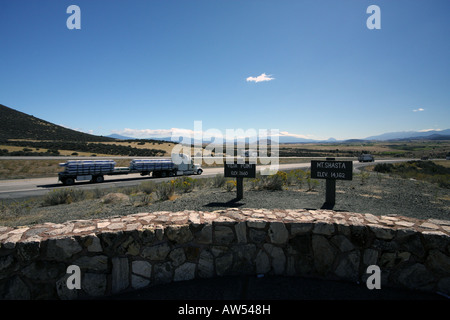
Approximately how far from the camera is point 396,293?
3.32 meters

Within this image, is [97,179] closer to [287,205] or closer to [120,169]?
[120,169]

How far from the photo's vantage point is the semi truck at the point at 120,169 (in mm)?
18875

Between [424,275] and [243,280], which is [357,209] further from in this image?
[243,280]

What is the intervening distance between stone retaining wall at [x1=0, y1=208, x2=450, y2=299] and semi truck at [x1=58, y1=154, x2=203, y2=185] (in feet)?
57.7

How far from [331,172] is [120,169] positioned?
65.3ft

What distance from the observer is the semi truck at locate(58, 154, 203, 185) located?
61.9 feet

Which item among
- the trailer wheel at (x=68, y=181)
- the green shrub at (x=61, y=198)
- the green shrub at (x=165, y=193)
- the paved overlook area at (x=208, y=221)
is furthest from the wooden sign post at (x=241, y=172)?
the trailer wheel at (x=68, y=181)

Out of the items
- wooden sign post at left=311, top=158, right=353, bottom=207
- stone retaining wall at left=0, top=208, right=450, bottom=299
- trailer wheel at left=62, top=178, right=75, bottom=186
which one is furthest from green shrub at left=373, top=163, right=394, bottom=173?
trailer wheel at left=62, top=178, right=75, bottom=186

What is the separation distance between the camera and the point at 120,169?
2288 cm

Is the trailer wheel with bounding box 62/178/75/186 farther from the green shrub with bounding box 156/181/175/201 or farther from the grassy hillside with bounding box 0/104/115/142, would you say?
the grassy hillside with bounding box 0/104/115/142

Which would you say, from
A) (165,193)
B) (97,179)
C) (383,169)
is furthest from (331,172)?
(383,169)

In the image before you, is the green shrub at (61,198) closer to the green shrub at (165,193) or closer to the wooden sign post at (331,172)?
the green shrub at (165,193)

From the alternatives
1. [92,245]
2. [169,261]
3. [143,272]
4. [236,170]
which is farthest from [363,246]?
[236,170]

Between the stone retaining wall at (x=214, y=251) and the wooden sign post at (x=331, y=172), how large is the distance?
3.80 metres
